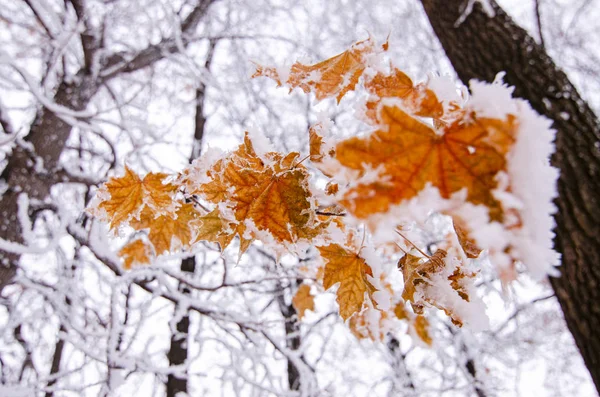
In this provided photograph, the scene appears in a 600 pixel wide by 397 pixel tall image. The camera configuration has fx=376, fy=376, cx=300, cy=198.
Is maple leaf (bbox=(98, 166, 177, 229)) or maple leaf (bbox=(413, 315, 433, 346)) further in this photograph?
maple leaf (bbox=(413, 315, 433, 346))

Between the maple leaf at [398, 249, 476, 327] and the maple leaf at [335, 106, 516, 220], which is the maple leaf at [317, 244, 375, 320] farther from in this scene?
the maple leaf at [335, 106, 516, 220]

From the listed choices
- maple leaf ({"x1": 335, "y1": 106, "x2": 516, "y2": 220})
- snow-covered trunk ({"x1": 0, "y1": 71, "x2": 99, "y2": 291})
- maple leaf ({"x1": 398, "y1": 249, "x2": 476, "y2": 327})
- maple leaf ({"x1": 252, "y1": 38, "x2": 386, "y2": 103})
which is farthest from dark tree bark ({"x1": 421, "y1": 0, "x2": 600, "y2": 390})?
snow-covered trunk ({"x1": 0, "y1": 71, "x2": 99, "y2": 291})

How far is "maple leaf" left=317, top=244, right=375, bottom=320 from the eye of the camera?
0.94 metres

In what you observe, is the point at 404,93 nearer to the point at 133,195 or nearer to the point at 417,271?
the point at 417,271

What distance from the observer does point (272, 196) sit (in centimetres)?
82

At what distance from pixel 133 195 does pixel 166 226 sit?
21cm

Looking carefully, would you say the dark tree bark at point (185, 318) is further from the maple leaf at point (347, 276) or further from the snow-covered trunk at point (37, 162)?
the maple leaf at point (347, 276)

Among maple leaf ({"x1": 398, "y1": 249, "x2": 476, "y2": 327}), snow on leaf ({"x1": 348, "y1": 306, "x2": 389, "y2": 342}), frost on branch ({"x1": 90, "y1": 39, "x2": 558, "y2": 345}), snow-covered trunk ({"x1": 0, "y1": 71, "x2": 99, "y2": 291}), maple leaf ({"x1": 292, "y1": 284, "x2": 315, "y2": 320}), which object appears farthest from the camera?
maple leaf ({"x1": 292, "y1": 284, "x2": 315, "y2": 320})

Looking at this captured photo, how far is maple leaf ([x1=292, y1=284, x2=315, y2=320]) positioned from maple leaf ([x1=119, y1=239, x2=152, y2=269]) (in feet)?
3.84

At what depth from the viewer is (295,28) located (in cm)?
471

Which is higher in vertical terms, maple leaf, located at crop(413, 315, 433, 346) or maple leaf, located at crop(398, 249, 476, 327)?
maple leaf, located at crop(413, 315, 433, 346)

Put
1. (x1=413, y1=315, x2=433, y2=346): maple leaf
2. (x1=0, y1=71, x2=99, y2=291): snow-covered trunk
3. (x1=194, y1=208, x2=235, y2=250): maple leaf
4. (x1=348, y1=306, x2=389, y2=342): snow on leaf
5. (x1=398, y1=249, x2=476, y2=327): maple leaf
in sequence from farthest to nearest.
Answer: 1. (x1=413, y1=315, x2=433, y2=346): maple leaf
2. (x1=0, y1=71, x2=99, y2=291): snow-covered trunk
3. (x1=348, y1=306, x2=389, y2=342): snow on leaf
4. (x1=194, y1=208, x2=235, y2=250): maple leaf
5. (x1=398, y1=249, x2=476, y2=327): maple leaf

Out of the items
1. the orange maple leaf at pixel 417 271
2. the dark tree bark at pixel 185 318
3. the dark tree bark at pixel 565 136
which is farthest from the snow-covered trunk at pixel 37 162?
the dark tree bark at pixel 565 136

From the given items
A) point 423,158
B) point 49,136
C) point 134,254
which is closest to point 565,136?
point 423,158
